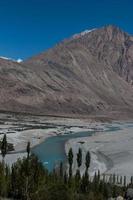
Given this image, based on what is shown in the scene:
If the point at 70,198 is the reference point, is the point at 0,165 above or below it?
above

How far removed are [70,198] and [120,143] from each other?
88.3m

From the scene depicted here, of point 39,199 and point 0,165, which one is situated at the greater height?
point 0,165

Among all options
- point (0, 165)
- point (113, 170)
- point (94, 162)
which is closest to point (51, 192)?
point (0, 165)

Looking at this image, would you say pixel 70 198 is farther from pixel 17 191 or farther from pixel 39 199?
pixel 17 191

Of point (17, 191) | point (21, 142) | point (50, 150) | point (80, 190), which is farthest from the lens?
point (21, 142)

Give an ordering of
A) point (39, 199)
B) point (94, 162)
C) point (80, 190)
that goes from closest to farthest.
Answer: point (39, 199), point (80, 190), point (94, 162)

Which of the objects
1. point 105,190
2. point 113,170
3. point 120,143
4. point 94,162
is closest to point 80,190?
point 105,190

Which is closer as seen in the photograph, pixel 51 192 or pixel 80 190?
pixel 51 192

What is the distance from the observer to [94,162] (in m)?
90.4

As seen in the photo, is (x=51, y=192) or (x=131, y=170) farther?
(x=131, y=170)

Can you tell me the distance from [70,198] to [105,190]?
11255mm

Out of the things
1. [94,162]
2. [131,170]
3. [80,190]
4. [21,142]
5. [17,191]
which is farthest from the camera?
[21,142]

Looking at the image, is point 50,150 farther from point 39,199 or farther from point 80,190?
point 39,199

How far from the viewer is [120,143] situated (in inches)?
5256
